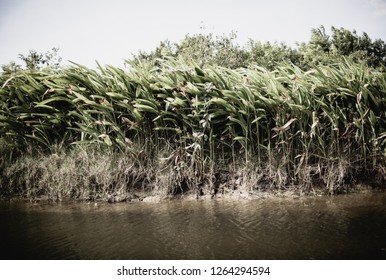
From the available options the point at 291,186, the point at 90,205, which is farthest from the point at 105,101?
the point at 291,186

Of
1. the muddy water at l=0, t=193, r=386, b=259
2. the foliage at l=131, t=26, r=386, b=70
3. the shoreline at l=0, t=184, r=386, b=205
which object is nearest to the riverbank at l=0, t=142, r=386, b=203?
the shoreline at l=0, t=184, r=386, b=205

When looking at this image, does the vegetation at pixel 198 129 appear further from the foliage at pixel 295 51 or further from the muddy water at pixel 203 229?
the foliage at pixel 295 51

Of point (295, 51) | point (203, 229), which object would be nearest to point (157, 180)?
point (203, 229)

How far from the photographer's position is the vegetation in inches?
129

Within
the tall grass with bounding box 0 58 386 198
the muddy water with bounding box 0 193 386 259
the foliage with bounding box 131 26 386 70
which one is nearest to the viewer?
the muddy water with bounding box 0 193 386 259

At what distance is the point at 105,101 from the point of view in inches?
133

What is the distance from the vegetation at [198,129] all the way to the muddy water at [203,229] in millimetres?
336

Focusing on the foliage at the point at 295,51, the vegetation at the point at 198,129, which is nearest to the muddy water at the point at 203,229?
the vegetation at the point at 198,129

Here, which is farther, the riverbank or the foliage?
the foliage

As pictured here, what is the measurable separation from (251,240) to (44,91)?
346cm

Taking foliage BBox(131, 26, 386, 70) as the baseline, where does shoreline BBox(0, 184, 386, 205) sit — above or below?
below

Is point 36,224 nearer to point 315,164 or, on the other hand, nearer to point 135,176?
point 135,176

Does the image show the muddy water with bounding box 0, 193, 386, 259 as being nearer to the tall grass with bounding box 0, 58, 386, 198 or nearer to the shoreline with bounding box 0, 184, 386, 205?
the shoreline with bounding box 0, 184, 386, 205

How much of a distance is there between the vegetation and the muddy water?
34cm
